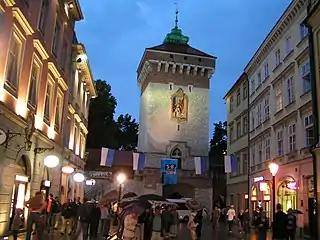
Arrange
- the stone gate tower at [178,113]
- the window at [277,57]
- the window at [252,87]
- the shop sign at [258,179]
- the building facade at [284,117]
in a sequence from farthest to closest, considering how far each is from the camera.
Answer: the stone gate tower at [178,113] → the window at [252,87] → the shop sign at [258,179] → the window at [277,57] → the building facade at [284,117]

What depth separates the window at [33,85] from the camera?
18484 mm

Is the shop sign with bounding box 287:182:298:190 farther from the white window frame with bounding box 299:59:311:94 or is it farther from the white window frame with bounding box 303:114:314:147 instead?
the white window frame with bounding box 299:59:311:94

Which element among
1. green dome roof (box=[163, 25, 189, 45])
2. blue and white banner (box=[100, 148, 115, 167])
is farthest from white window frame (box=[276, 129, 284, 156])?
green dome roof (box=[163, 25, 189, 45])

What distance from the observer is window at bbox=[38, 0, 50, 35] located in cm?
1953

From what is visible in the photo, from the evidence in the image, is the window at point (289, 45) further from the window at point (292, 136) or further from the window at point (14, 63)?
the window at point (14, 63)

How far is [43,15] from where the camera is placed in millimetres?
20234

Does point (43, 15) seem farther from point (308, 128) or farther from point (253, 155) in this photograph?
point (253, 155)

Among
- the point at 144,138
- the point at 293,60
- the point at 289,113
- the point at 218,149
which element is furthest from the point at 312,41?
the point at 218,149

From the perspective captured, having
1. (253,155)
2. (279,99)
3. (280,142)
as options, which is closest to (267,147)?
(280,142)

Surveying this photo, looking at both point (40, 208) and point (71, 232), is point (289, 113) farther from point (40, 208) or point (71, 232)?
point (40, 208)

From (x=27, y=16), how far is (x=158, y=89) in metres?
37.3

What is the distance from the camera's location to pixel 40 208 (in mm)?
13375

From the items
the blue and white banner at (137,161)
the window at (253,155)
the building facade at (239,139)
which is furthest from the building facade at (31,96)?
the building facade at (239,139)

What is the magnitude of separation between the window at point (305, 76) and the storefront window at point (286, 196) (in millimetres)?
6373
